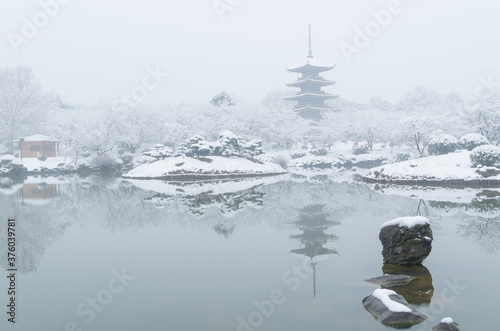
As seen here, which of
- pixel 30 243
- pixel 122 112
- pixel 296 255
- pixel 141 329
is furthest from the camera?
pixel 122 112

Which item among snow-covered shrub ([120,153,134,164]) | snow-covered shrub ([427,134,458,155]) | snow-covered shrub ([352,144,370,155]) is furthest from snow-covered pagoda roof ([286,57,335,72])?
snow-covered shrub ([427,134,458,155])

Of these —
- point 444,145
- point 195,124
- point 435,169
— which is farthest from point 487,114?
point 195,124

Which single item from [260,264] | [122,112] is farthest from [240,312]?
[122,112]

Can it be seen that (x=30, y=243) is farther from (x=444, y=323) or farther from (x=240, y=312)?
(x=444, y=323)

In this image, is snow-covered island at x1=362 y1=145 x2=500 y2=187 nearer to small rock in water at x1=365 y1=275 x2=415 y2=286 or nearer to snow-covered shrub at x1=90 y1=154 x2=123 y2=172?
small rock in water at x1=365 y1=275 x2=415 y2=286

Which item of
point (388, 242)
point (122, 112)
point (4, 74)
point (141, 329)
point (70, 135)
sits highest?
point (4, 74)

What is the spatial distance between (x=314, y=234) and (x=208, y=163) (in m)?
21.8

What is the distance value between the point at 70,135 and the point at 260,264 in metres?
40.8

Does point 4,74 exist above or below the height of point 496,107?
above

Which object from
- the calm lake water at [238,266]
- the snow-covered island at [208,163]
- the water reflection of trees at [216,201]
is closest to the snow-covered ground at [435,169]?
the calm lake water at [238,266]

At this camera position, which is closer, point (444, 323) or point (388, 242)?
point (444, 323)

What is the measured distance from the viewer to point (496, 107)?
34656 mm

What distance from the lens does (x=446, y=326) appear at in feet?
17.4

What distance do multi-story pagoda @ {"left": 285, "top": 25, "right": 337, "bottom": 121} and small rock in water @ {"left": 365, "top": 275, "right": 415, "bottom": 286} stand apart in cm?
5615
